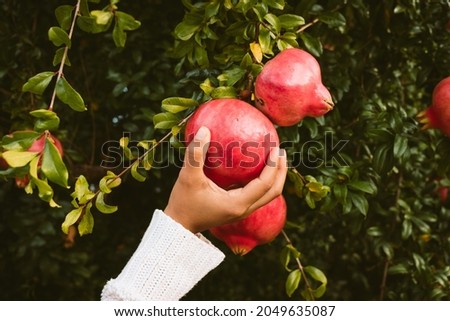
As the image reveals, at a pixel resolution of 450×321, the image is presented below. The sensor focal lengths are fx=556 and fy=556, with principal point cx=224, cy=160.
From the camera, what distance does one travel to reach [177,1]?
1.49 meters

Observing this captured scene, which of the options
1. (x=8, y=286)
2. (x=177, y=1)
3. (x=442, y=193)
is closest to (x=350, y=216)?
(x=442, y=193)

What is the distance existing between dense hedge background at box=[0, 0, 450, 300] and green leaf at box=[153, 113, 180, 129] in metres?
0.15

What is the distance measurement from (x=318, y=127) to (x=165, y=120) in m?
0.47

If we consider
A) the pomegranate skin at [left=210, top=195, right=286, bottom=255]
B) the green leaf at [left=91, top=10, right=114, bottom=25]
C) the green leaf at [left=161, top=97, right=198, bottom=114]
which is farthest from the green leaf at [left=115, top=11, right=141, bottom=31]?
the pomegranate skin at [left=210, top=195, right=286, bottom=255]

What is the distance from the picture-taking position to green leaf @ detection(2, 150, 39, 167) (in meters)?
0.81

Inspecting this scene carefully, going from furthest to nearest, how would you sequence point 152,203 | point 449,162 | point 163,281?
point 152,203 → point 449,162 → point 163,281

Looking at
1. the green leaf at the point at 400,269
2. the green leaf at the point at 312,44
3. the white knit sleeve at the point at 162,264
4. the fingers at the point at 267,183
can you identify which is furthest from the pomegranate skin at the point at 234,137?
the green leaf at the point at 400,269

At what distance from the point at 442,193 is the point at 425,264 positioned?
11.2 inches

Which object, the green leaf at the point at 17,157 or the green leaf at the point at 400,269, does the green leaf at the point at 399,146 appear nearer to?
the green leaf at the point at 400,269

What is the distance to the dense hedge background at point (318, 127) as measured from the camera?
1.26 metres

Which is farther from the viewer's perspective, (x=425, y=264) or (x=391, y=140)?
(x=425, y=264)

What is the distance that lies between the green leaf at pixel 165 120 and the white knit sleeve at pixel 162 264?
0.15 metres

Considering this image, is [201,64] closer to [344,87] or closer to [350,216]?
[344,87]
